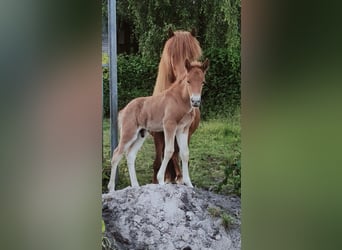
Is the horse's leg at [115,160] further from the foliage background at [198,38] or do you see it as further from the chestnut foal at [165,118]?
the foliage background at [198,38]

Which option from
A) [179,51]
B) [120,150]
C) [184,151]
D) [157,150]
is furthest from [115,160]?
[179,51]

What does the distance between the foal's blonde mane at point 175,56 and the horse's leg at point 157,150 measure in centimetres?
17

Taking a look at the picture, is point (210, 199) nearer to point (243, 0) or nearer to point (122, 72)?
point (122, 72)

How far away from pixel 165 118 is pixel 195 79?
20 cm

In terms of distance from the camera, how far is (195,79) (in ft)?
6.37

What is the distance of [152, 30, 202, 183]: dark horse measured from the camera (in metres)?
1.93

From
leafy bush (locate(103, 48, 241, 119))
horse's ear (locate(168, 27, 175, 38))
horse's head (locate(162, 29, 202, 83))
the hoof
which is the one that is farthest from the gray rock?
horse's ear (locate(168, 27, 175, 38))

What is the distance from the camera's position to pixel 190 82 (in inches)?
76.6

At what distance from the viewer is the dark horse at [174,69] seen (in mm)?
1928

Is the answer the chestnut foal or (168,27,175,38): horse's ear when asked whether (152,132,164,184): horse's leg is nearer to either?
the chestnut foal

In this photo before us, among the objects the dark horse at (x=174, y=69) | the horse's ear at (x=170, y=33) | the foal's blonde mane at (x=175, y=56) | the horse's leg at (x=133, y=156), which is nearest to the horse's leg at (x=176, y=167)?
the dark horse at (x=174, y=69)
